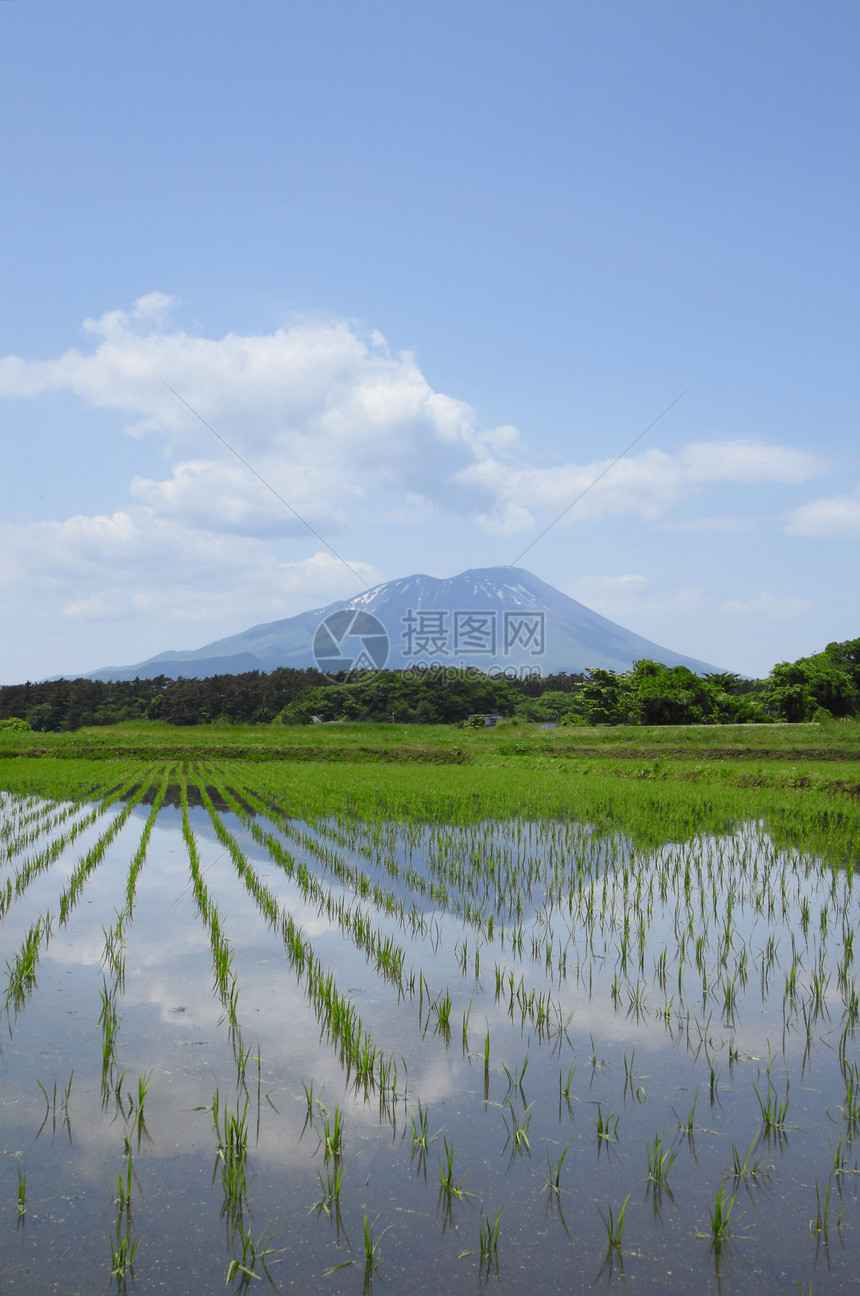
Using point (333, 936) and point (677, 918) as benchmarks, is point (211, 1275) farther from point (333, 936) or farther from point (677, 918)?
point (677, 918)

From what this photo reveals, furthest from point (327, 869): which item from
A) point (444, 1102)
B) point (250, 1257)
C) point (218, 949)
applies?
point (250, 1257)

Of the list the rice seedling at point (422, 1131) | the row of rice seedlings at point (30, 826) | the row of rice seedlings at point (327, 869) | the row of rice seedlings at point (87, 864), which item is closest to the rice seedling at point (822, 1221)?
the rice seedling at point (422, 1131)

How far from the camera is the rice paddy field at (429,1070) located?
2.13 meters

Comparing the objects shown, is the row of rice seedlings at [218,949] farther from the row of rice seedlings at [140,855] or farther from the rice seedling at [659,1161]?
the rice seedling at [659,1161]

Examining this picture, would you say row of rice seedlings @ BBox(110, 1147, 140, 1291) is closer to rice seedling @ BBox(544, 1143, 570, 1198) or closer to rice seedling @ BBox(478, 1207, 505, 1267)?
rice seedling @ BBox(478, 1207, 505, 1267)

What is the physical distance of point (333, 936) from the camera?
201 inches

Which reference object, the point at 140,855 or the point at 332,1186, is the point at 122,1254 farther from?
the point at 140,855

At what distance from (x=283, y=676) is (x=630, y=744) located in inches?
1216

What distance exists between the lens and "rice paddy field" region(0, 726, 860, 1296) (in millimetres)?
2129

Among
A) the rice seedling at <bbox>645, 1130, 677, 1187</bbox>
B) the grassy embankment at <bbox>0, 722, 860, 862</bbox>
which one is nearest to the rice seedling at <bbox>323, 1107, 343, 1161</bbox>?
the rice seedling at <bbox>645, 1130, 677, 1187</bbox>

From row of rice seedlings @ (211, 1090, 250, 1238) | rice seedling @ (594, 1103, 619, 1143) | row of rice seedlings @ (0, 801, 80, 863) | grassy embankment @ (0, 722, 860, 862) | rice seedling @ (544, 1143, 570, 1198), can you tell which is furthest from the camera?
grassy embankment @ (0, 722, 860, 862)

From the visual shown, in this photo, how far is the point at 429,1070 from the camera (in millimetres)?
3166

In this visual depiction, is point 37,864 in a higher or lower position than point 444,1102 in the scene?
lower

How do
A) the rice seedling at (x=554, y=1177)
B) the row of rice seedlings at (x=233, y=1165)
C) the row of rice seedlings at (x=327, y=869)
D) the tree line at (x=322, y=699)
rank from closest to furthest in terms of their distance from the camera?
the row of rice seedlings at (x=233, y=1165) < the rice seedling at (x=554, y=1177) < the row of rice seedlings at (x=327, y=869) < the tree line at (x=322, y=699)
